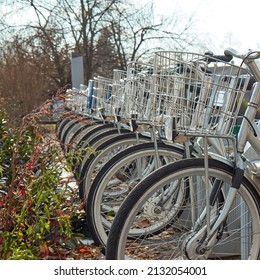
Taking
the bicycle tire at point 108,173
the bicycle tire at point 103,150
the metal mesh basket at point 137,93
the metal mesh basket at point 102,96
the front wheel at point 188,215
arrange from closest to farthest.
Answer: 1. the front wheel at point 188,215
2. the metal mesh basket at point 137,93
3. the bicycle tire at point 108,173
4. the bicycle tire at point 103,150
5. the metal mesh basket at point 102,96

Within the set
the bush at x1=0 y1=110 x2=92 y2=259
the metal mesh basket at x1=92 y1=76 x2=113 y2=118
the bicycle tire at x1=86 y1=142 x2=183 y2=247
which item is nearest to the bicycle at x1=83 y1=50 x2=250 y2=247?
the bicycle tire at x1=86 y1=142 x2=183 y2=247

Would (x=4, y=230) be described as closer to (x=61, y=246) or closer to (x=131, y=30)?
(x=61, y=246)

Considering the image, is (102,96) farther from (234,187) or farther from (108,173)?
(234,187)

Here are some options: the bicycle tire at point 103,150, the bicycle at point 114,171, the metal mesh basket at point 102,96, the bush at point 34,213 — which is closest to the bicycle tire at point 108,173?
the bicycle at point 114,171

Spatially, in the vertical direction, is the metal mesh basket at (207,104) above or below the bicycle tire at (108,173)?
above

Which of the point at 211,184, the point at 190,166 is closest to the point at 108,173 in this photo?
the point at 211,184

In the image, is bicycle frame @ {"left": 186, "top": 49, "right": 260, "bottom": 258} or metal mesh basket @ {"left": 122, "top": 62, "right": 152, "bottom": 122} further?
metal mesh basket @ {"left": 122, "top": 62, "right": 152, "bottom": 122}

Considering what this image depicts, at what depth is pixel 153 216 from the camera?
293cm

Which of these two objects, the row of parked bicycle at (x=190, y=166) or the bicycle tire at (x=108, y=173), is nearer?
the row of parked bicycle at (x=190, y=166)

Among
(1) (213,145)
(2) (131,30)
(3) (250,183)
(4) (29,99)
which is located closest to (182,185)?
(1) (213,145)

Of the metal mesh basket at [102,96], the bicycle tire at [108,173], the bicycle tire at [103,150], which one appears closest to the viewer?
the bicycle tire at [108,173]

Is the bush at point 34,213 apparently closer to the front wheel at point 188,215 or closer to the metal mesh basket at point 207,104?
the front wheel at point 188,215

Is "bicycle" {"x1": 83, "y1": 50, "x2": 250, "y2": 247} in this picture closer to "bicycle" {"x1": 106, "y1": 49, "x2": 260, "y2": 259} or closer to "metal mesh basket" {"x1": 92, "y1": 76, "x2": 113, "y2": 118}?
"bicycle" {"x1": 106, "y1": 49, "x2": 260, "y2": 259}

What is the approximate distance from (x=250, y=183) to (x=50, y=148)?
109 centimetres
